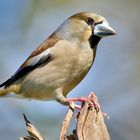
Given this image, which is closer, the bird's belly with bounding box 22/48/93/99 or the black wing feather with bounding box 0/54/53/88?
the bird's belly with bounding box 22/48/93/99

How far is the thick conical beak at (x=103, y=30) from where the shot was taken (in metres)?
6.22

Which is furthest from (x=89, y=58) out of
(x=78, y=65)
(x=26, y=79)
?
(x=26, y=79)

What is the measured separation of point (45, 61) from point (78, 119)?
135cm

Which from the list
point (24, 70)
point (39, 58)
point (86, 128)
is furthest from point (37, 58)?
point (86, 128)

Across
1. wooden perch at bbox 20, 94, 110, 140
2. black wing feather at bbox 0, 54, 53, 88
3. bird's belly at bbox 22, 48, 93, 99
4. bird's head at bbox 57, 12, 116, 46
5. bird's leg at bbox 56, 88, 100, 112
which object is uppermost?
bird's head at bbox 57, 12, 116, 46

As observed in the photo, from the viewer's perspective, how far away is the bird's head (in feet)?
20.7

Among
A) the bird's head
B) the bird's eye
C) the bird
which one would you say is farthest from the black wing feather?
the bird's eye

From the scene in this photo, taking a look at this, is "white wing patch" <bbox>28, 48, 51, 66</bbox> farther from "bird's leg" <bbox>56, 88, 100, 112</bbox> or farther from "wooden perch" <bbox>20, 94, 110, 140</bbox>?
"wooden perch" <bbox>20, 94, 110, 140</bbox>

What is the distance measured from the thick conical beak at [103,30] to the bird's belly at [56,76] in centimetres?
20

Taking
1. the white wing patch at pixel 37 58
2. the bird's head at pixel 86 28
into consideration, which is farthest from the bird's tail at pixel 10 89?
the bird's head at pixel 86 28

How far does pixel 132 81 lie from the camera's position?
8125 mm

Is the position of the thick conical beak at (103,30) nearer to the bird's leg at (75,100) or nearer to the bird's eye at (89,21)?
the bird's eye at (89,21)

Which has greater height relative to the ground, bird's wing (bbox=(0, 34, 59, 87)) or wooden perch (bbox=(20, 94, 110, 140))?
bird's wing (bbox=(0, 34, 59, 87))

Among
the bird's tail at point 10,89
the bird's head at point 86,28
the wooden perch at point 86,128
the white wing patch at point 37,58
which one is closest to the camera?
the wooden perch at point 86,128
